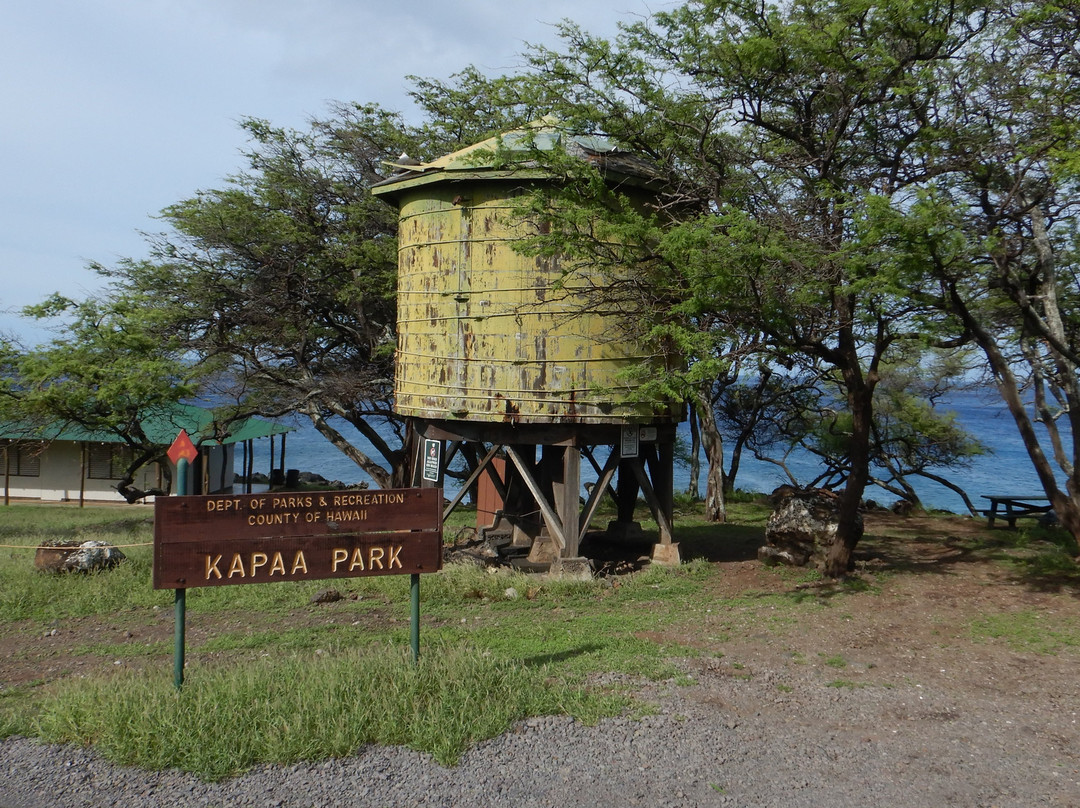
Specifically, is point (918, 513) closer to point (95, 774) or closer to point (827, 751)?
point (827, 751)

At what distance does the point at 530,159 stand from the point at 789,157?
3743 millimetres

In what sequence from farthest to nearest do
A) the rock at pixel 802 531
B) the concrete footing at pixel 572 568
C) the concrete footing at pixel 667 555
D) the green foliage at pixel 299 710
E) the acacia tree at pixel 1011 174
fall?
the concrete footing at pixel 667 555 → the rock at pixel 802 531 → the concrete footing at pixel 572 568 → the acacia tree at pixel 1011 174 → the green foliage at pixel 299 710

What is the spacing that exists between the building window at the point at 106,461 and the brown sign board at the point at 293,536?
2167cm

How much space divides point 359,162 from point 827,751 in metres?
18.6

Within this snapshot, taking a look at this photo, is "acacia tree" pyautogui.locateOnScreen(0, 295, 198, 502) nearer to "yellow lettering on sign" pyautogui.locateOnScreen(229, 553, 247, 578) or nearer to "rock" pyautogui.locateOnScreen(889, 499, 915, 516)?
"yellow lettering on sign" pyautogui.locateOnScreen(229, 553, 247, 578)

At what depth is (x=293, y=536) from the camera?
709 cm

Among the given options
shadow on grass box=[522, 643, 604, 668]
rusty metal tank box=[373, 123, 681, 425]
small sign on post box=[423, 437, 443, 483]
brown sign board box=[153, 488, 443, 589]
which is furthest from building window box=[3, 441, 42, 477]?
shadow on grass box=[522, 643, 604, 668]

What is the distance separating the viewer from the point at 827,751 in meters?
5.90

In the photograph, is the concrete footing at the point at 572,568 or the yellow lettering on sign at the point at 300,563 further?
the concrete footing at the point at 572,568

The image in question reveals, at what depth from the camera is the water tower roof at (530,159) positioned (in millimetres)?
11578

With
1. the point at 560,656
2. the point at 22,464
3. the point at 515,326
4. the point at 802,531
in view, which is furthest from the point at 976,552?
the point at 22,464

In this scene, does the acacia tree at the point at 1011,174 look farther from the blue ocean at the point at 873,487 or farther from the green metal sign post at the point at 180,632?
the blue ocean at the point at 873,487

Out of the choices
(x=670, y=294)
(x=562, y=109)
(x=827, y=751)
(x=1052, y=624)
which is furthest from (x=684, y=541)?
(x=827, y=751)

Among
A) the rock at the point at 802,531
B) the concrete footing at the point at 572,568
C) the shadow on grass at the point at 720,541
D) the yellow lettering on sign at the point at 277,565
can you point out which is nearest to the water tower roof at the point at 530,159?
the rock at the point at 802,531
